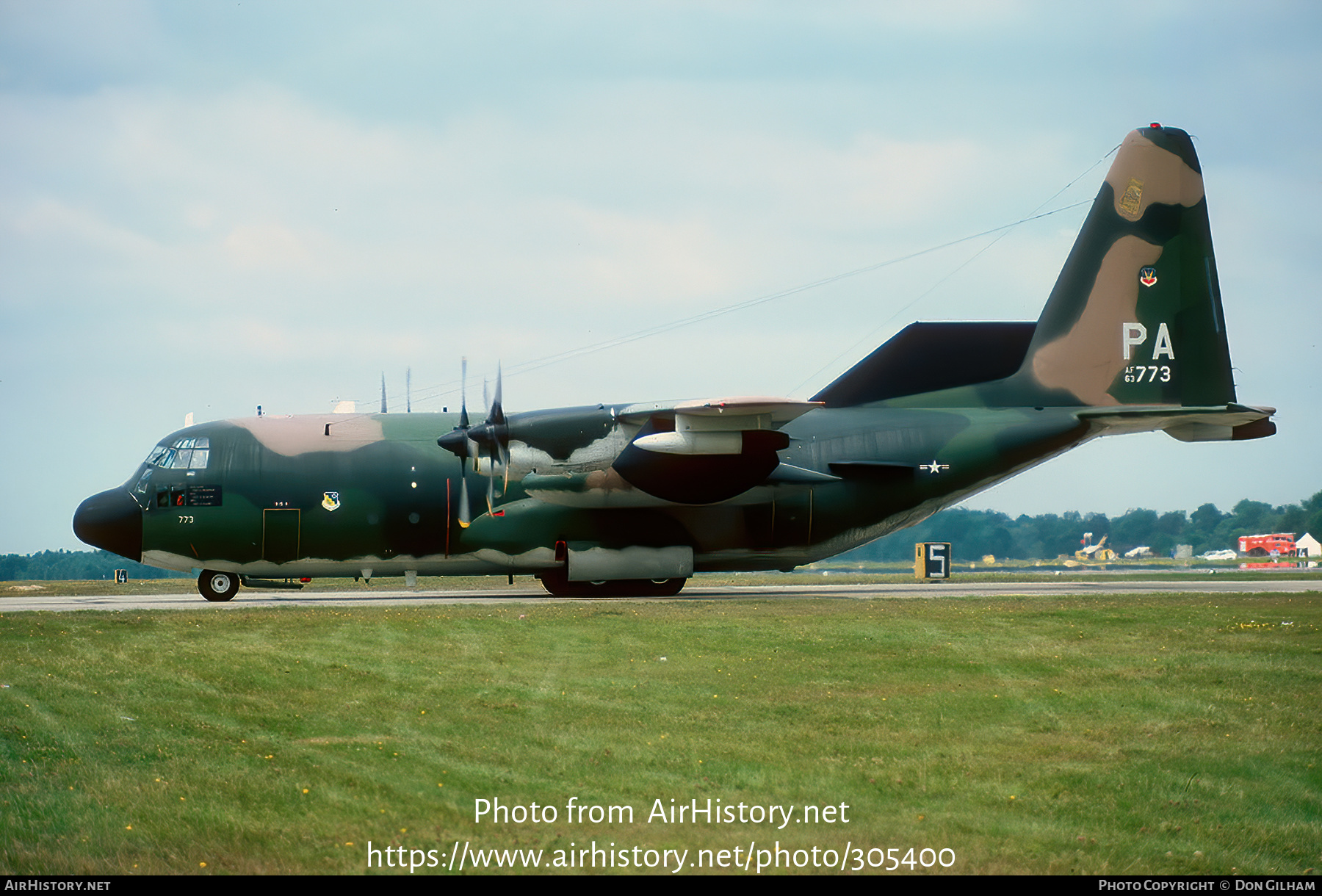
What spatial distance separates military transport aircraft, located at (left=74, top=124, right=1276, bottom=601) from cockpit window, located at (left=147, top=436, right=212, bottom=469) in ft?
0.14

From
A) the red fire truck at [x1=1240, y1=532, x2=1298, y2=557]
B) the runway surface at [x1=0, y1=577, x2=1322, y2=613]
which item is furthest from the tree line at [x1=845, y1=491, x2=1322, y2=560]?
the runway surface at [x1=0, y1=577, x2=1322, y2=613]

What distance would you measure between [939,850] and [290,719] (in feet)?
22.9

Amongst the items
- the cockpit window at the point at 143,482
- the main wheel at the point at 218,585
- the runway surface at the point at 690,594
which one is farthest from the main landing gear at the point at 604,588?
the cockpit window at the point at 143,482

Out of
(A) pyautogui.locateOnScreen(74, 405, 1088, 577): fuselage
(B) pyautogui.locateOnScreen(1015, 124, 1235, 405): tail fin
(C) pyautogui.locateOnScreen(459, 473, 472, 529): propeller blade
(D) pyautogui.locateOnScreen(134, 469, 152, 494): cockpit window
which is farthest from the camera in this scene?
(B) pyautogui.locateOnScreen(1015, 124, 1235, 405): tail fin

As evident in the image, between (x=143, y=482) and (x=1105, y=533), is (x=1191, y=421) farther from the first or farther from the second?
(x=1105, y=533)

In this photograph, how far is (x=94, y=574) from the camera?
362ft

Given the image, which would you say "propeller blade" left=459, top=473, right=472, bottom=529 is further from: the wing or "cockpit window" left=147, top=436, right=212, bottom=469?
"cockpit window" left=147, top=436, right=212, bottom=469

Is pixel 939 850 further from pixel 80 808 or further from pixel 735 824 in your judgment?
pixel 80 808

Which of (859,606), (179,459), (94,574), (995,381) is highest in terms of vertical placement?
(995,381)

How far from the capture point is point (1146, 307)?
96.0 ft

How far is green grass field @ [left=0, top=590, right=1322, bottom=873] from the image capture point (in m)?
7.02

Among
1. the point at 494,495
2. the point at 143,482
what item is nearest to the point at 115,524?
the point at 143,482

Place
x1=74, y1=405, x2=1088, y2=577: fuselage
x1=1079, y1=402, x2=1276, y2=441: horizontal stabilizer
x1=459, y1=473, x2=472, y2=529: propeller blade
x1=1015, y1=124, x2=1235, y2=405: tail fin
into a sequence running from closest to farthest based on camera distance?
1. x1=74, y1=405, x2=1088, y2=577: fuselage
2. x1=459, y1=473, x2=472, y2=529: propeller blade
3. x1=1079, y1=402, x2=1276, y2=441: horizontal stabilizer
4. x1=1015, y1=124, x2=1235, y2=405: tail fin
